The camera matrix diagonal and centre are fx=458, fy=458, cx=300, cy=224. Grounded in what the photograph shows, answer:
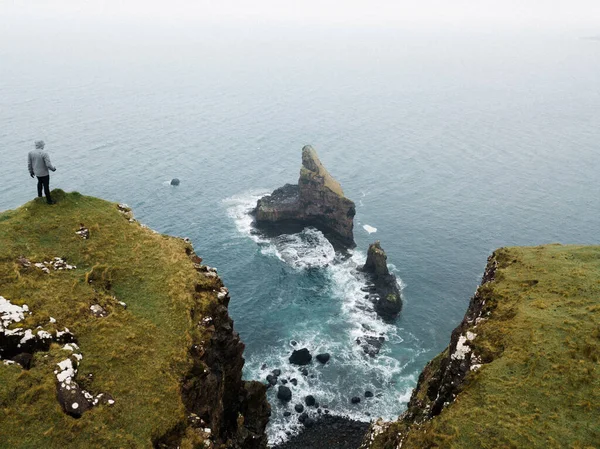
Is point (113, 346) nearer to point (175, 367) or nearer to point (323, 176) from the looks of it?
point (175, 367)

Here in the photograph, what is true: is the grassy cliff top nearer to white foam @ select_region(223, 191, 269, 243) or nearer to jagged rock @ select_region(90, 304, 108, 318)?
white foam @ select_region(223, 191, 269, 243)

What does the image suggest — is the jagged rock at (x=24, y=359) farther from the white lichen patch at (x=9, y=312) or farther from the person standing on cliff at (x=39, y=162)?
the person standing on cliff at (x=39, y=162)

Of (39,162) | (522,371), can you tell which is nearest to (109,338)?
(39,162)

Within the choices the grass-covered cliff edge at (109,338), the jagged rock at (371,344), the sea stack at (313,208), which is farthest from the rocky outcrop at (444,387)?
the sea stack at (313,208)

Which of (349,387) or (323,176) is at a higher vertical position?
(323,176)

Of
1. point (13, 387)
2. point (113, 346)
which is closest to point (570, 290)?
point (113, 346)

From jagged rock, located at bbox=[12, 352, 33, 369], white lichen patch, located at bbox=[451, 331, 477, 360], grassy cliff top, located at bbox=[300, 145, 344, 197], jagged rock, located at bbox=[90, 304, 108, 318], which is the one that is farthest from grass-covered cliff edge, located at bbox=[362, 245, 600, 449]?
grassy cliff top, located at bbox=[300, 145, 344, 197]
